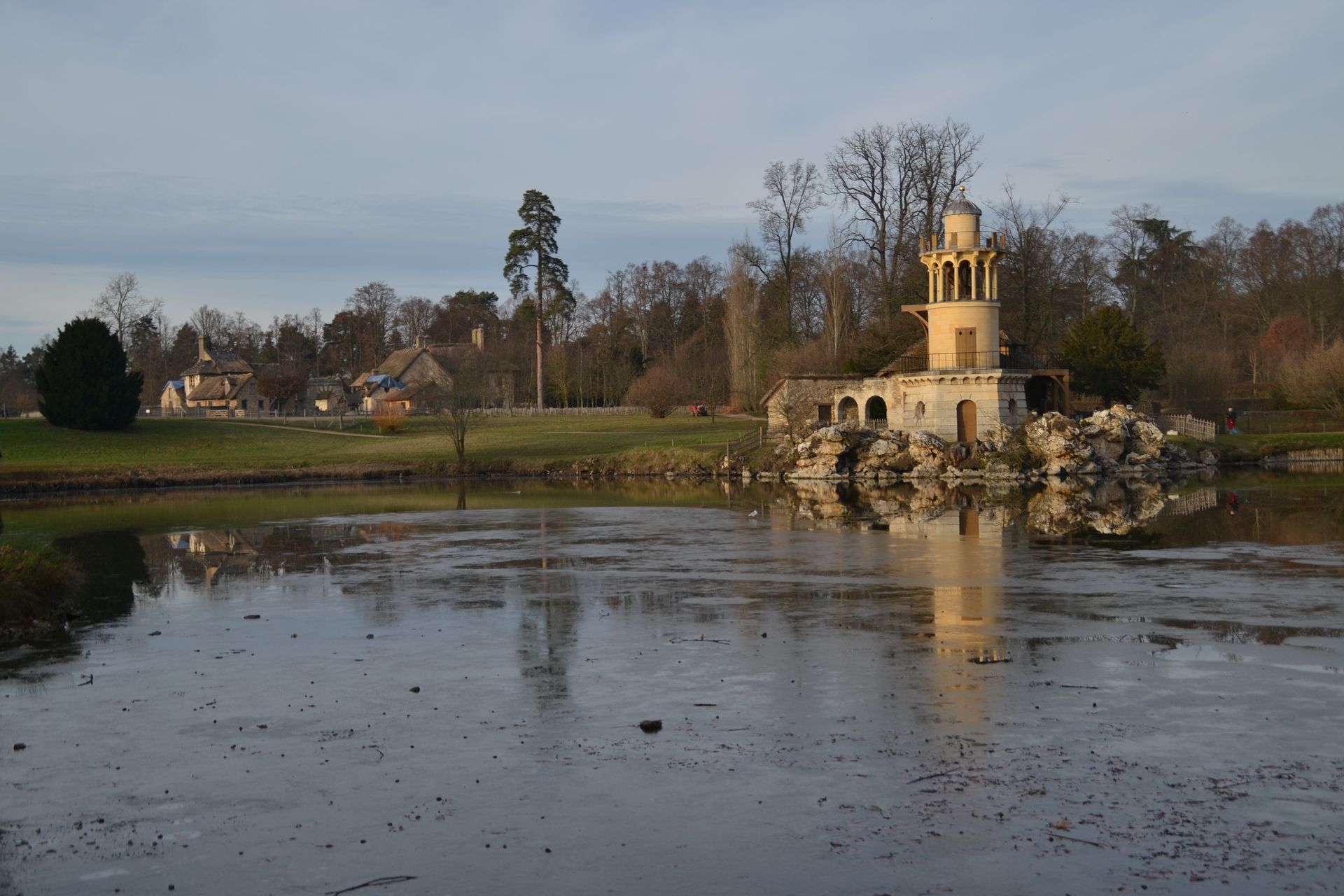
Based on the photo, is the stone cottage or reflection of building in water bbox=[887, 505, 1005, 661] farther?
the stone cottage

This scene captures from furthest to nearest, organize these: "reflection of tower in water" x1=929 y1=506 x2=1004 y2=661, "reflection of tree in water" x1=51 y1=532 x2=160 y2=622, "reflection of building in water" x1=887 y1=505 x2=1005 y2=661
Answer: "reflection of tree in water" x1=51 y1=532 x2=160 y2=622, "reflection of building in water" x1=887 y1=505 x2=1005 y2=661, "reflection of tower in water" x1=929 y1=506 x2=1004 y2=661

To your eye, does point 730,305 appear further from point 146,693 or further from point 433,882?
point 433,882

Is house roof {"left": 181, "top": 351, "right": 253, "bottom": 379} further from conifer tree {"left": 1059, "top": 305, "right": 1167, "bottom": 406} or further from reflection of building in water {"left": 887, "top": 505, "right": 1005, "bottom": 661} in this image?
reflection of building in water {"left": 887, "top": 505, "right": 1005, "bottom": 661}

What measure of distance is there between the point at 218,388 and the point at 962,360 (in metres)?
71.4

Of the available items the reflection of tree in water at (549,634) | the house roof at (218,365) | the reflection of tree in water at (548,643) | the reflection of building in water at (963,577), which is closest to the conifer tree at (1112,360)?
the reflection of building in water at (963,577)

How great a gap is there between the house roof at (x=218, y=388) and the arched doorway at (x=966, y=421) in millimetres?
68129

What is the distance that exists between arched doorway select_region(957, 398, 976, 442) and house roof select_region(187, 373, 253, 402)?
68.1 metres

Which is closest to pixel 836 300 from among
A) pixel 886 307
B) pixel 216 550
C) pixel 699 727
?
pixel 886 307

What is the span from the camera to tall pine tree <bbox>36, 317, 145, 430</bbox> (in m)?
64.3

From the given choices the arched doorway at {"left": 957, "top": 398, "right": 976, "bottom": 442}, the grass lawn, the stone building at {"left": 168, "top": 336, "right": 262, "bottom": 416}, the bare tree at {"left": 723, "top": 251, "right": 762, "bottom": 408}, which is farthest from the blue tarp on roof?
the grass lawn

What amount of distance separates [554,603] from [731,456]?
3727 cm

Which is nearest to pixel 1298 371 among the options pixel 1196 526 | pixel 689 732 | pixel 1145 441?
pixel 1145 441

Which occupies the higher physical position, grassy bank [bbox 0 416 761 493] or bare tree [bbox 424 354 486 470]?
bare tree [bbox 424 354 486 470]

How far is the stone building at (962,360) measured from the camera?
5219 centimetres
